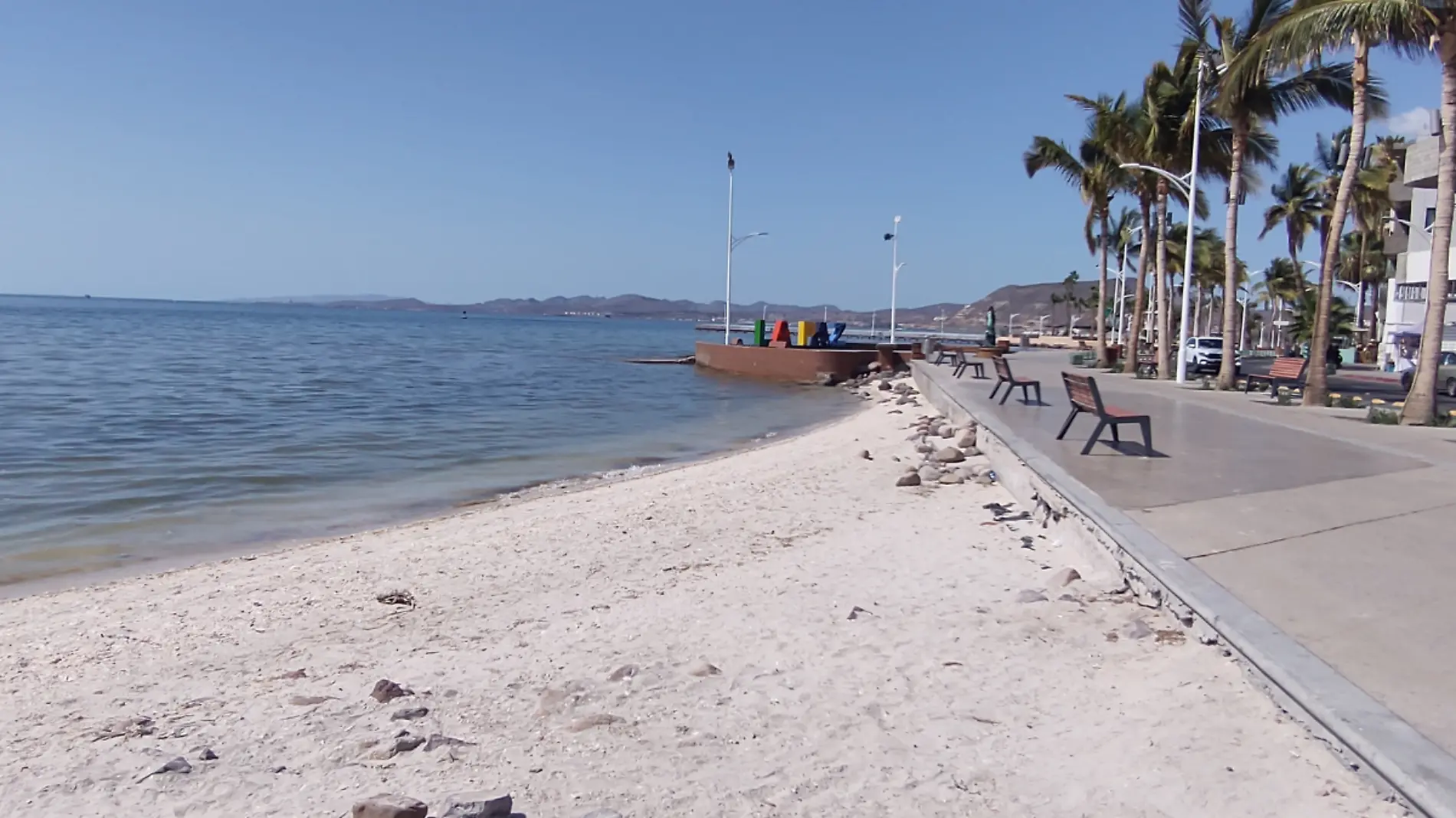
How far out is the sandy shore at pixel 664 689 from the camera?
12.8 feet

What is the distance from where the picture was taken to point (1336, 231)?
16922 mm

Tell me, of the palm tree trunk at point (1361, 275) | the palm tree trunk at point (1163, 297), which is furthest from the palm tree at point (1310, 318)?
the palm tree trunk at point (1163, 297)

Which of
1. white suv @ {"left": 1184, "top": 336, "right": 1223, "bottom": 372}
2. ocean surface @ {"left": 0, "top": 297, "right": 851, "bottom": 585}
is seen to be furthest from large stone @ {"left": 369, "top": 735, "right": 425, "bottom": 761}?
white suv @ {"left": 1184, "top": 336, "right": 1223, "bottom": 372}

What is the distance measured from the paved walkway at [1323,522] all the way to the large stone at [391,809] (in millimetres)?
3769

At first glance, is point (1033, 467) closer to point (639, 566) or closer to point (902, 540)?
point (902, 540)

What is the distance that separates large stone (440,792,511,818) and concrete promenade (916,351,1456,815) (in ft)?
10.4

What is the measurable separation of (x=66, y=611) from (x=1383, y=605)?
9.00m

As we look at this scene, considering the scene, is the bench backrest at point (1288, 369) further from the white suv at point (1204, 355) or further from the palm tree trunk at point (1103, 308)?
the palm tree trunk at point (1103, 308)

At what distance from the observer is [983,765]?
4.05m

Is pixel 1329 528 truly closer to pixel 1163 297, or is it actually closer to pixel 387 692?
pixel 387 692

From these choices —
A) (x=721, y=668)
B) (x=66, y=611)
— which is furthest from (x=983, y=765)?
(x=66, y=611)

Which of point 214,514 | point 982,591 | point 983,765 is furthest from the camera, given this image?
point 214,514

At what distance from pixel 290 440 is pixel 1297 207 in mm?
50556

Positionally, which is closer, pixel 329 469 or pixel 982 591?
pixel 982 591
